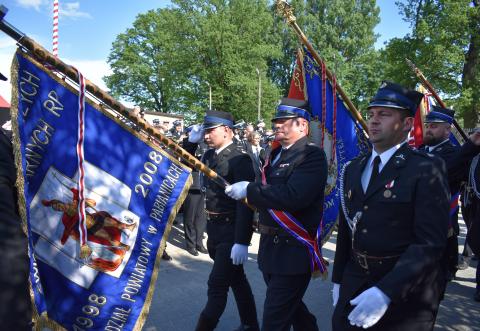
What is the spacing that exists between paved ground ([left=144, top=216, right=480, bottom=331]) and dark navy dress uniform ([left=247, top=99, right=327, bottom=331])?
4.39 ft

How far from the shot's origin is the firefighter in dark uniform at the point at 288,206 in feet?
9.45

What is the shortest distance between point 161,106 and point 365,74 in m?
21.3

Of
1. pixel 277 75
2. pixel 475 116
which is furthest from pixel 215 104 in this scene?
pixel 475 116

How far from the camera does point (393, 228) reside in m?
2.18

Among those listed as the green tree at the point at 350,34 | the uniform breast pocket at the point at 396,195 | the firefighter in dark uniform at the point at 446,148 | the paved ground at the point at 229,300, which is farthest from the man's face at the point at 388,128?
the green tree at the point at 350,34

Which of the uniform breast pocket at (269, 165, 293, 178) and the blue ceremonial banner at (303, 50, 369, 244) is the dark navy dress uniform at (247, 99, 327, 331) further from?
the blue ceremonial banner at (303, 50, 369, 244)

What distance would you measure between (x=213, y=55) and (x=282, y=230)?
32246 mm

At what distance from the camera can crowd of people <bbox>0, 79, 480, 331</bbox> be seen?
203cm

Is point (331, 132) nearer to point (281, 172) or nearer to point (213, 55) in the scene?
point (281, 172)

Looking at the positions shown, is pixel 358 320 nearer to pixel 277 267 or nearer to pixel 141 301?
pixel 277 267

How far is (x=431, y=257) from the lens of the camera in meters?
1.98

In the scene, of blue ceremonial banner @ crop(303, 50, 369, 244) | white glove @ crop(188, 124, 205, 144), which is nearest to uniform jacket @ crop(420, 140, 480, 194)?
blue ceremonial banner @ crop(303, 50, 369, 244)

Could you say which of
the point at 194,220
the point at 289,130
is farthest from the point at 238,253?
the point at 194,220

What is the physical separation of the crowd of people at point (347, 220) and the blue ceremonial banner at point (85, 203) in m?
0.57
